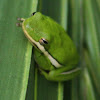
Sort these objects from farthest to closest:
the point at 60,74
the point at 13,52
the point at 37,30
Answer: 1. the point at 60,74
2. the point at 37,30
3. the point at 13,52

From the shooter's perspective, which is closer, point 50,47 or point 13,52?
point 13,52

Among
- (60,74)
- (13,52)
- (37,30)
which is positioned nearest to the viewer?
(13,52)

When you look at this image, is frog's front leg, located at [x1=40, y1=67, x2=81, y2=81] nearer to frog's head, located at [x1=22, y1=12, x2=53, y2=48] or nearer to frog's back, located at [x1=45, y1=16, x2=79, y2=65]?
frog's back, located at [x1=45, y1=16, x2=79, y2=65]

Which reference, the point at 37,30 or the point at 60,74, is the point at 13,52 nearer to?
the point at 37,30

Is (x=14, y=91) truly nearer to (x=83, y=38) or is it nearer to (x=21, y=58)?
(x=21, y=58)

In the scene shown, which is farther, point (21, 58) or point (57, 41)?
point (57, 41)

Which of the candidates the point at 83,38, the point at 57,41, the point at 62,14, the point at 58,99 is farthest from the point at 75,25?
the point at 58,99

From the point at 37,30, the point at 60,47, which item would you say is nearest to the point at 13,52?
the point at 37,30

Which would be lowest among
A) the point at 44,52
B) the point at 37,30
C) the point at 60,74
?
the point at 60,74
